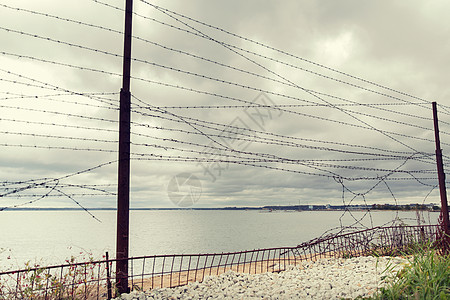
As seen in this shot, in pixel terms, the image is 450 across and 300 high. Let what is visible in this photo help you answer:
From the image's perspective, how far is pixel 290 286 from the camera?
29.2ft

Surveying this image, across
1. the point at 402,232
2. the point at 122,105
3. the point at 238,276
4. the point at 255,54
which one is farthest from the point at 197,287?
the point at 402,232

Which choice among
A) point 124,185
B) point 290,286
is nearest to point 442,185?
point 290,286

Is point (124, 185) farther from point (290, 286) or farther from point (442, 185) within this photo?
point (442, 185)

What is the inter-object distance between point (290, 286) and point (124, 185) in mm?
5212

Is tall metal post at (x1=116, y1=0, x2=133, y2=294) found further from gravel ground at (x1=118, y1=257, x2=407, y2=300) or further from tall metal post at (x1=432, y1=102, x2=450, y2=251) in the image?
tall metal post at (x1=432, y1=102, x2=450, y2=251)

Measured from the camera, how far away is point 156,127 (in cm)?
→ 884

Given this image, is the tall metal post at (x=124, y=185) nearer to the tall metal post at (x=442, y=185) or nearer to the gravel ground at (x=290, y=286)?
the gravel ground at (x=290, y=286)

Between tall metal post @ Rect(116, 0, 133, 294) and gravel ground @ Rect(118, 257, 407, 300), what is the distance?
62 cm

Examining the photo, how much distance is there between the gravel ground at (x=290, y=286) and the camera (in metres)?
8.02

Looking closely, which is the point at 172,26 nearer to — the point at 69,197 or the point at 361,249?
the point at 69,197

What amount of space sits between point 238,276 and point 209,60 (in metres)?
6.67

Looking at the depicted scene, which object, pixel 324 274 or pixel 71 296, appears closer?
pixel 71 296

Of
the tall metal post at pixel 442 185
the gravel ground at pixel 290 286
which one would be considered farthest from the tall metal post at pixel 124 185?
the tall metal post at pixel 442 185

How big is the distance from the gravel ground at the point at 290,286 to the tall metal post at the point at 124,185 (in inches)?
24.2
